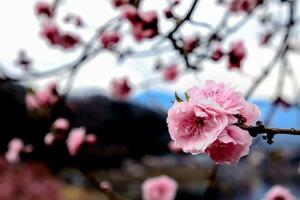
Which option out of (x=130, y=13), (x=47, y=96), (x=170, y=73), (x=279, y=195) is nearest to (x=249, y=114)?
(x=279, y=195)

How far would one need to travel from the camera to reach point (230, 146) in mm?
950

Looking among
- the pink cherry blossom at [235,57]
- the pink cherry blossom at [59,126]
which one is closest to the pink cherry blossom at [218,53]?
the pink cherry blossom at [235,57]

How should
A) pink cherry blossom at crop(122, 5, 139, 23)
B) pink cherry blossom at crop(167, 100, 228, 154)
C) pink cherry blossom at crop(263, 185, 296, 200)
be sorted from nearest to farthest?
pink cherry blossom at crop(167, 100, 228, 154) < pink cherry blossom at crop(263, 185, 296, 200) < pink cherry blossom at crop(122, 5, 139, 23)

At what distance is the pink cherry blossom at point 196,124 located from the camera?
919 mm

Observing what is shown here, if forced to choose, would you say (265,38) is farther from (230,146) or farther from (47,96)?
(230,146)

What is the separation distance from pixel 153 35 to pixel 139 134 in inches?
525

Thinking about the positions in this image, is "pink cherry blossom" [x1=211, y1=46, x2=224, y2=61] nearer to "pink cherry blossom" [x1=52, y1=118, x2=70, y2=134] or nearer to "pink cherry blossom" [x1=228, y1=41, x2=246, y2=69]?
"pink cherry blossom" [x1=228, y1=41, x2=246, y2=69]

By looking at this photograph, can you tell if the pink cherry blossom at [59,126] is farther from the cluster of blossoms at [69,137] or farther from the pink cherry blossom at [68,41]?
the pink cherry blossom at [68,41]

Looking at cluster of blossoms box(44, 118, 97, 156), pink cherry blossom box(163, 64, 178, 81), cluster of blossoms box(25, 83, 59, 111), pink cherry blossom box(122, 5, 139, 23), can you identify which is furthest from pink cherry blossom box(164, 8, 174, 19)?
pink cherry blossom box(163, 64, 178, 81)

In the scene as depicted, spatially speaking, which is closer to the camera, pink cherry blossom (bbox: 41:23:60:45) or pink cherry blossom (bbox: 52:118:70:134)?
pink cherry blossom (bbox: 52:118:70:134)

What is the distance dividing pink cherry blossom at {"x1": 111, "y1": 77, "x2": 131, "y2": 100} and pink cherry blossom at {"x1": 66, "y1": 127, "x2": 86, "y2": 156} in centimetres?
79

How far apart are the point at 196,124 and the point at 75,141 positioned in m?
1.83

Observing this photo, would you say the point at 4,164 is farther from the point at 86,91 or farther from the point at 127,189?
the point at 86,91

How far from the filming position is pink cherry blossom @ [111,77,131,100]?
11.5ft
